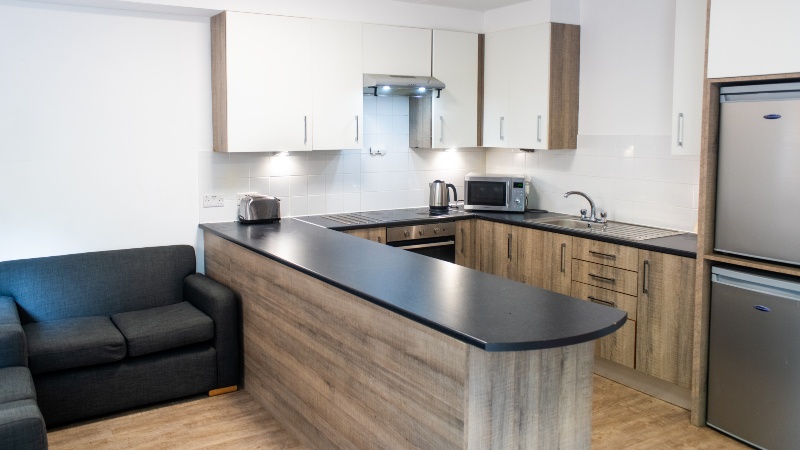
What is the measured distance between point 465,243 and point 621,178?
118 cm

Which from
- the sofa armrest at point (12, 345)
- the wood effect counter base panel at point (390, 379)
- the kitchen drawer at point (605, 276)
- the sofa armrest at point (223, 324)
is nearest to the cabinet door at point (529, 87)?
the kitchen drawer at point (605, 276)

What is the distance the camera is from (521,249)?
500 cm

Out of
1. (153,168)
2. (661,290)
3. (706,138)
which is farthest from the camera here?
(153,168)

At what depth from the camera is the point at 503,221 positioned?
16.8 ft

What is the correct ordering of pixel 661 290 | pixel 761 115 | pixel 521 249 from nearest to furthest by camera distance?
pixel 761 115, pixel 661 290, pixel 521 249

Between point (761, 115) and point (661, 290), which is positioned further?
point (661, 290)

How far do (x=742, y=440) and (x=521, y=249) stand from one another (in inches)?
72.4

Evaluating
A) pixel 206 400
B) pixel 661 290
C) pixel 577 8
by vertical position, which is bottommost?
pixel 206 400

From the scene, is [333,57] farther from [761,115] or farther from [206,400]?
[761,115]

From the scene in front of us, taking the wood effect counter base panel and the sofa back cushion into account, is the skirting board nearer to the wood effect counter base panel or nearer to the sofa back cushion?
the wood effect counter base panel

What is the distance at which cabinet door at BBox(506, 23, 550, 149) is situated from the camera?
5.08 metres

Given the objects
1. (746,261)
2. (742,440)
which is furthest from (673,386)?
(746,261)

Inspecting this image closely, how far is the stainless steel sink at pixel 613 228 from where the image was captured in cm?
441

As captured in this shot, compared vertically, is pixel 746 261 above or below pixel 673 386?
above
